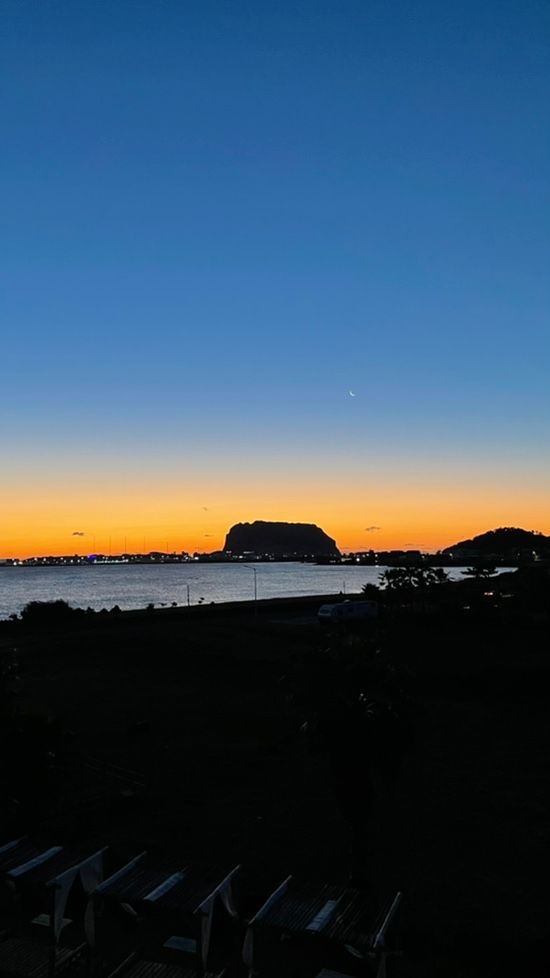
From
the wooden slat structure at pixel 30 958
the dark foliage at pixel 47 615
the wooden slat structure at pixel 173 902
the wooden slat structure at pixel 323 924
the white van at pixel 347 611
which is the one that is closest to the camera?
the wooden slat structure at pixel 323 924

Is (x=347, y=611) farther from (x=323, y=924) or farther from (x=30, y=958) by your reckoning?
(x=323, y=924)

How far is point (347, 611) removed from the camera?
6844cm

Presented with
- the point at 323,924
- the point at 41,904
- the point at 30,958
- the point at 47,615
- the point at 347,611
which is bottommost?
the point at 41,904

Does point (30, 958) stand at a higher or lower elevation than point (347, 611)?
lower

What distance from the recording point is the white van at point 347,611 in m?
67.0

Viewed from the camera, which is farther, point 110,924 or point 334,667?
point 334,667

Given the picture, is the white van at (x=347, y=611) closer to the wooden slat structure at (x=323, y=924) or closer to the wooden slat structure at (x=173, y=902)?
the wooden slat structure at (x=173, y=902)

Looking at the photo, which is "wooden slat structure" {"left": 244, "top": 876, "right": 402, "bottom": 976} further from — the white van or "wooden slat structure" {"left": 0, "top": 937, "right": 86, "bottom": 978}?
the white van

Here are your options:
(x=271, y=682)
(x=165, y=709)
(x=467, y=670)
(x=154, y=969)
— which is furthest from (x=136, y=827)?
(x=467, y=670)

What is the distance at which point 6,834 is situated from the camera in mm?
19969

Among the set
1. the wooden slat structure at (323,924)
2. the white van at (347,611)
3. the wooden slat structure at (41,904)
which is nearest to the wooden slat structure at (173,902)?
the wooden slat structure at (41,904)

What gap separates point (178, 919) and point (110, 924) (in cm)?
148

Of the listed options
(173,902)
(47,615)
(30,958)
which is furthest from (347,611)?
(30,958)

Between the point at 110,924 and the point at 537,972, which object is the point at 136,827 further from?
the point at 537,972
